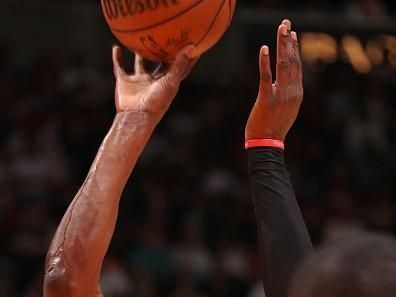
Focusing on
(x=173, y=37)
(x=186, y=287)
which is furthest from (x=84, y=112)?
(x=173, y=37)

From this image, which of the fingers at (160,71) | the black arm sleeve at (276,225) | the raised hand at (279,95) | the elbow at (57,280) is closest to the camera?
the black arm sleeve at (276,225)

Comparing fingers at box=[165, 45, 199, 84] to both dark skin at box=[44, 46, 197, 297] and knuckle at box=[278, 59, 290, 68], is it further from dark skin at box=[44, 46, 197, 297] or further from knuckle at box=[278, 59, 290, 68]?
knuckle at box=[278, 59, 290, 68]

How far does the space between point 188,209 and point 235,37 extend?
263cm

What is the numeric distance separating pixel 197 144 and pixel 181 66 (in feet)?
20.4

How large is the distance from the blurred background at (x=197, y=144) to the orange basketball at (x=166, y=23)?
4.65 metres

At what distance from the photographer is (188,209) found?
8469 millimetres

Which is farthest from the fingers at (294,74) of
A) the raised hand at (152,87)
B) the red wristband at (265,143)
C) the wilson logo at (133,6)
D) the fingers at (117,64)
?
the fingers at (117,64)

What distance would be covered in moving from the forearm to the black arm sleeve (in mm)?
407

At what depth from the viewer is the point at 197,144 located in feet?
30.1

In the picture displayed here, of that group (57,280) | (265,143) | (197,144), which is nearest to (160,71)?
(265,143)

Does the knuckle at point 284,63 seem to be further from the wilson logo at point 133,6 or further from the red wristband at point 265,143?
the wilson logo at point 133,6

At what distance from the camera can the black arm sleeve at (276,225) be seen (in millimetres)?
2332

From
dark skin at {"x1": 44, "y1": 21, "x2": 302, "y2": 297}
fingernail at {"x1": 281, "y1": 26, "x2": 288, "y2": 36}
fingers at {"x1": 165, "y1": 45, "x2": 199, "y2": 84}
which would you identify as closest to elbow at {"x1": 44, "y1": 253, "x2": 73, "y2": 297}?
dark skin at {"x1": 44, "y1": 21, "x2": 302, "y2": 297}

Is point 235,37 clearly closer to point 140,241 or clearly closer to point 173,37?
point 140,241
